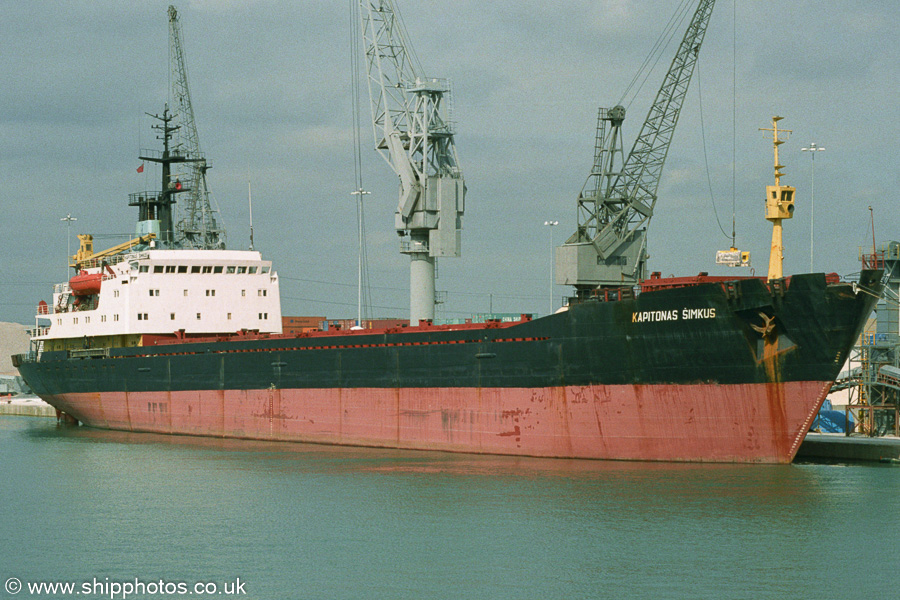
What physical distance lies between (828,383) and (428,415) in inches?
452

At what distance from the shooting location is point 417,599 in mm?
16656

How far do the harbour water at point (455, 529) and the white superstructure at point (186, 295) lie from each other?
11.9 m

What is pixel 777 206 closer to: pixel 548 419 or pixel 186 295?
pixel 548 419

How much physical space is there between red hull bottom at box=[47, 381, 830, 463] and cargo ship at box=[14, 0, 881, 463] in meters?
0.05

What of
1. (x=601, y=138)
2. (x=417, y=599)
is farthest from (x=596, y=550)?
(x=601, y=138)

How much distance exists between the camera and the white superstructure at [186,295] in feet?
133

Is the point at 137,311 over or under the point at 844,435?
over

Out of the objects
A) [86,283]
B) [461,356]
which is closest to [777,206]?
[461,356]

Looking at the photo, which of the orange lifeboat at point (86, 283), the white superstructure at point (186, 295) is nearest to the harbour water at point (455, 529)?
the white superstructure at point (186, 295)

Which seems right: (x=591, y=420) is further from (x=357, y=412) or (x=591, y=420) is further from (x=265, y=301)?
(x=265, y=301)

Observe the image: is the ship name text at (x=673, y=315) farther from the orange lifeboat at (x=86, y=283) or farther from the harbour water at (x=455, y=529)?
the orange lifeboat at (x=86, y=283)

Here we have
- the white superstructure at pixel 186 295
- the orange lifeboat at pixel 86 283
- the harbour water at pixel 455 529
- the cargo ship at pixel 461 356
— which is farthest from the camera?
the orange lifeboat at pixel 86 283

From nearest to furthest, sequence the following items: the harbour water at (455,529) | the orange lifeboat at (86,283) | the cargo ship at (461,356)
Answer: the harbour water at (455,529), the cargo ship at (461,356), the orange lifeboat at (86,283)

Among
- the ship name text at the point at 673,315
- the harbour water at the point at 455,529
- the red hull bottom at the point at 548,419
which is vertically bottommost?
the harbour water at the point at 455,529
